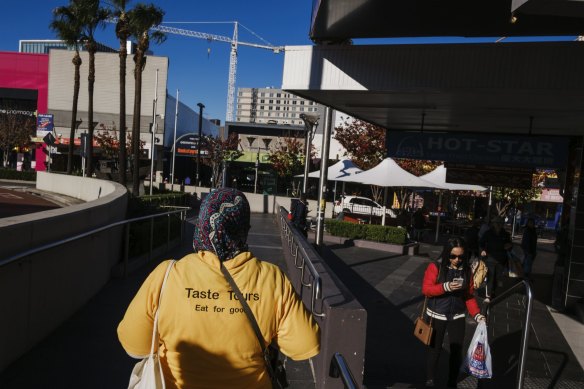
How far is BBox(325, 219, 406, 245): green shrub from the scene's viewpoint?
1723 cm

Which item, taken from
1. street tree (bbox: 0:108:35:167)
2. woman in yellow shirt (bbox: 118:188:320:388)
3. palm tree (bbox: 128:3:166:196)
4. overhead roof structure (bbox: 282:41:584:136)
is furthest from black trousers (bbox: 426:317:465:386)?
street tree (bbox: 0:108:35:167)

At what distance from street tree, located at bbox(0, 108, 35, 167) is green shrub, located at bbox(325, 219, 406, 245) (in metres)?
41.9

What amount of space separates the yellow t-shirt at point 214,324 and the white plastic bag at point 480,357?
326cm

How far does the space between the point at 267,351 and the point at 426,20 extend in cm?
582

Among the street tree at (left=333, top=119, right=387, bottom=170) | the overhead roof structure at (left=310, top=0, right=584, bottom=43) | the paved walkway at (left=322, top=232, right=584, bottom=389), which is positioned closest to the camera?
the paved walkway at (left=322, top=232, right=584, bottom=389)

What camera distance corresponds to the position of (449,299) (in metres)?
5.24

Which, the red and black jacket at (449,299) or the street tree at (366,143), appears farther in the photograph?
the street tree at (366,143)

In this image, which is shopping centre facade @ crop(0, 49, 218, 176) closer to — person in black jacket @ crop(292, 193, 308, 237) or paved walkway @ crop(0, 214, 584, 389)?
person in black jacket @ crop(292, 193, 308, 237)

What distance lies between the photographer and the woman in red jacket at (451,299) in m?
5.22

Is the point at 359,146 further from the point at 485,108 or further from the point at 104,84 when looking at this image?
the point at 104,84

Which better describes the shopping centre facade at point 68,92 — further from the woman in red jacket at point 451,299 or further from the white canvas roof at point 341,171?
the woman in red jacket at point 451,299

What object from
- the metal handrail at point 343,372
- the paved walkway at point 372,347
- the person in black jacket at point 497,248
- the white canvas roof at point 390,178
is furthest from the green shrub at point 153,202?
the metal handrail at point 343,372

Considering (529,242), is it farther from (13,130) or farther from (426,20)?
(13,130)

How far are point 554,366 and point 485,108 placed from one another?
376 cm
